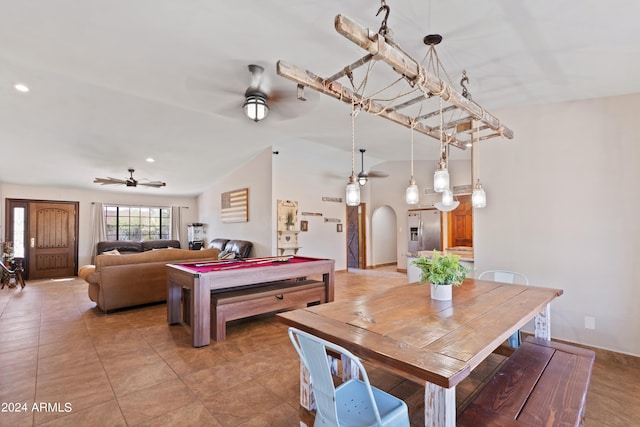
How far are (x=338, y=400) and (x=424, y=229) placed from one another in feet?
21.1

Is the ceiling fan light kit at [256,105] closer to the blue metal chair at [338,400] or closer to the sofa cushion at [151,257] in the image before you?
the blue metal chair at [338,400]

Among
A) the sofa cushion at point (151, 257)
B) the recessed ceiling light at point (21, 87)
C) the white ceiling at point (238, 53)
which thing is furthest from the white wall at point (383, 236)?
the recessed ceiling light at point (21, 87)

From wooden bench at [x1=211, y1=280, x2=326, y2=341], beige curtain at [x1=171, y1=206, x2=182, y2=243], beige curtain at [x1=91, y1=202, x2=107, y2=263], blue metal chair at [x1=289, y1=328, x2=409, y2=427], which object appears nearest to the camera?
blue metal chair at [x1=289, y1=328, x2=409, y2=427]

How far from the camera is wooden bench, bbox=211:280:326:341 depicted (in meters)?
3.23

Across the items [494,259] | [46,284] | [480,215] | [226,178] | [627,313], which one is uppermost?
[226,178]

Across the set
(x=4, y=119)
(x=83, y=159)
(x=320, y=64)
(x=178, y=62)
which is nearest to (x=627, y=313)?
(x=320, y=64)

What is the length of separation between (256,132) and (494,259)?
4.24 meters

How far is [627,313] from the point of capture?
9.03ft

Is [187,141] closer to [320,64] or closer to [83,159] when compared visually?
[83,159]

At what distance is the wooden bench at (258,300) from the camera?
323cm

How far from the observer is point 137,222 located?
910cm

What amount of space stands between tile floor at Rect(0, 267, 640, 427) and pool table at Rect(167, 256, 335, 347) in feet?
0.66

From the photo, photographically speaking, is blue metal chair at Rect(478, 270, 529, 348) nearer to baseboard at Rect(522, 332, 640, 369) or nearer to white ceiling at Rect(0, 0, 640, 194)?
baseboard at Rect(522, 332, 640, 369)

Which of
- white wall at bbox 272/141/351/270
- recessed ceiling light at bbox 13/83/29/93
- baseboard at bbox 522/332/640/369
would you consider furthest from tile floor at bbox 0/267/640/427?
white wall at bbox 272/141/351/270
